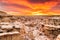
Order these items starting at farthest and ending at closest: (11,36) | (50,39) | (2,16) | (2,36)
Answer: (2,16) < (50,39) < (11,36) < (2,36)

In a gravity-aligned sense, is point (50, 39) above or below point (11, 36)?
below

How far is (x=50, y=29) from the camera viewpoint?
19.0 m

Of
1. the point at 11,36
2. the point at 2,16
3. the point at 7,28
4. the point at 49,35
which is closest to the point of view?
the point at 11,36

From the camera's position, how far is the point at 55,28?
59.3ft

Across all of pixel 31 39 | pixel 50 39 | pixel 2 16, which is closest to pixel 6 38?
pixel 31 39

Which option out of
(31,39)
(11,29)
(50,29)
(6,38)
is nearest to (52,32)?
(50,29)

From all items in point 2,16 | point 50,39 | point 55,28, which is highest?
point 2,16

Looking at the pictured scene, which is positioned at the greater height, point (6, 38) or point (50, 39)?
point (6, 38)

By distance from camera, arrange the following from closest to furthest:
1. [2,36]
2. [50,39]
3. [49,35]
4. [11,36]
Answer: [2,36] → [11,36] → [50,39] → [49,35]

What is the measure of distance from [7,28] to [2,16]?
33.1 feet

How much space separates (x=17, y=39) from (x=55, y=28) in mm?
7237

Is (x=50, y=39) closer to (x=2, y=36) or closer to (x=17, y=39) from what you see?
(x=17, y=39)

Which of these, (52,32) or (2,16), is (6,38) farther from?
(2,16)

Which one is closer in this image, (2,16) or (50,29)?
(50,29)
